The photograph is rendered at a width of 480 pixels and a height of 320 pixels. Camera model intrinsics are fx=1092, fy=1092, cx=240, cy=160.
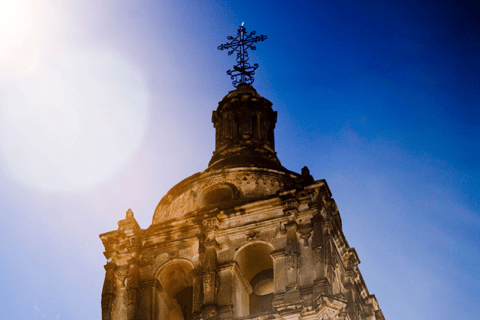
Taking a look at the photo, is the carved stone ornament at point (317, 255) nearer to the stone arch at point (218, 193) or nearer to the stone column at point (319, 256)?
the stone column at point (319, 256)

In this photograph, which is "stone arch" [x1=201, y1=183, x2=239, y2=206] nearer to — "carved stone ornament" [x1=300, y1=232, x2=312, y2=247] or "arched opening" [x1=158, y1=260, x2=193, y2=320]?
"arched opening" [x1=158, y1=260, x2=193, y2=320]

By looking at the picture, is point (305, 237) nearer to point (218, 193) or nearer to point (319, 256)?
point (319, 256)

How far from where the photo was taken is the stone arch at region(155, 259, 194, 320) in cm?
3897

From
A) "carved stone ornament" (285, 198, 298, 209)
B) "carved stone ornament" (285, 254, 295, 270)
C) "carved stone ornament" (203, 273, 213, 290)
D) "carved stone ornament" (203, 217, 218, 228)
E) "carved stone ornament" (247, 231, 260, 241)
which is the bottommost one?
"carved stone ornament" (203, 273, 213, 290)

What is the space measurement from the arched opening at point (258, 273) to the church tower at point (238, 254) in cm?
4

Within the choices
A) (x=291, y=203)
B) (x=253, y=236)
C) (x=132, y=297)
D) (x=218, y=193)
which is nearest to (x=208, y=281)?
(x=253, y=236)

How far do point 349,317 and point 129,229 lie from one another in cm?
903

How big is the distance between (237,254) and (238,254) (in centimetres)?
7

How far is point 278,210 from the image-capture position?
128 ft

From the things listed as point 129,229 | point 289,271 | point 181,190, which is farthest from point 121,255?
point 289,271

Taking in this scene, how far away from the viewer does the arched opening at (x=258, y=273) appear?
38550 millimetres

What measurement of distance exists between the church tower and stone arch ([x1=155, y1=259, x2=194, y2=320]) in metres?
0.04

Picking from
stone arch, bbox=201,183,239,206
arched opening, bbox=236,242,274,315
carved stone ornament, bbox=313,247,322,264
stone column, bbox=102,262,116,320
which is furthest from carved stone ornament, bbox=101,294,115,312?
carved stone ornament, bbox=313,247,322,264

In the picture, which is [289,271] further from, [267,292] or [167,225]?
[167,225]
